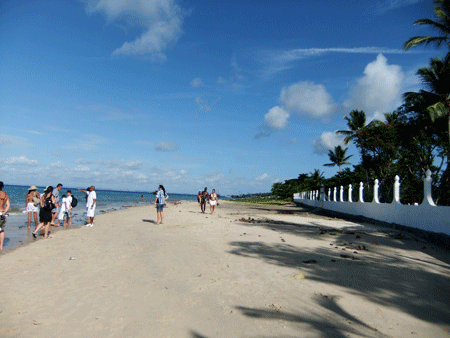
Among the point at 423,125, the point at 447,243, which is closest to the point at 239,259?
the point at 447,243

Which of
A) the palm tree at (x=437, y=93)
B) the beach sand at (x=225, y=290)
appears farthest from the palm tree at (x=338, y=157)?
the beach sand at (x=225, y=290)

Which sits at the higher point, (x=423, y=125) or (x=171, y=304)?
(x=423, y=125)

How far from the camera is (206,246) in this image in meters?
8.98

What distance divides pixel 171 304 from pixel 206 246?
4152 millimetres

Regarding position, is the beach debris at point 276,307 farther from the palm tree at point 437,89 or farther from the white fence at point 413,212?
the palm tree at point 437,89

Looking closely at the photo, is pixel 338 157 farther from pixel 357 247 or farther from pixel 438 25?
pixel 357 247

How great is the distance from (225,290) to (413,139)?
A: 29.8 metres

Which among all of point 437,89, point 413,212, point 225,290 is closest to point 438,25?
point 437,89

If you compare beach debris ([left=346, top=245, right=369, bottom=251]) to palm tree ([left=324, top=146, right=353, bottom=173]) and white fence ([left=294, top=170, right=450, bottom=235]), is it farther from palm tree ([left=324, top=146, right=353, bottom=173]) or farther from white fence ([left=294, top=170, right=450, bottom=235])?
palm tree ([left=324, top=146, right=353, bottom=173])

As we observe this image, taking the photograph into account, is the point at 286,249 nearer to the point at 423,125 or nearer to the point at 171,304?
the point at 171,304

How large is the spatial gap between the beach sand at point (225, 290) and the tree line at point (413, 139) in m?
13.6

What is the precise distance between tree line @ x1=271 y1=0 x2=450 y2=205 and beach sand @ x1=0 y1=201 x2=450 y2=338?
13613mm

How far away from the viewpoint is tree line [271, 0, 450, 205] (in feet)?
62.8

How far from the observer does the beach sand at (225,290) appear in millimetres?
4090
